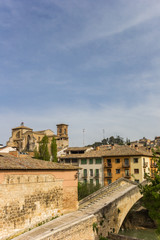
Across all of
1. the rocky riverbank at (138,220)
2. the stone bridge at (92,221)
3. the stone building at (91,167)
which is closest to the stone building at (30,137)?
the stone building at (91,167)

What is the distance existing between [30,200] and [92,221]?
4.85m

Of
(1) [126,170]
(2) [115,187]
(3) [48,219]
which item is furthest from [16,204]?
(1) [126,170]

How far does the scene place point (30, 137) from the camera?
86.1 meters

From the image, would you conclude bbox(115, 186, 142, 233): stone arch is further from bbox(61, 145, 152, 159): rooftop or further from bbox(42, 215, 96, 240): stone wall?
bbox(61, 145, 152, 159): rooftop

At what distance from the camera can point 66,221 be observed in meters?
15.2

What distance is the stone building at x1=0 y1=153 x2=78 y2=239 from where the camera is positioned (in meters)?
13.4

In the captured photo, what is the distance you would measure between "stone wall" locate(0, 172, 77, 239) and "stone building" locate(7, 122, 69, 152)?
66798 millimetres

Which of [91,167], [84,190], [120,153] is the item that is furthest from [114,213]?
[91,167]

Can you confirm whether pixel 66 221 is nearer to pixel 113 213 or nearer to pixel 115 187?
pixel 113 213

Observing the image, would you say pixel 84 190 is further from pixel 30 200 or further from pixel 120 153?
pixel 30 200

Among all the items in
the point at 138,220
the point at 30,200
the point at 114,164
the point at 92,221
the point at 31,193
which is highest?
the point at 114,164

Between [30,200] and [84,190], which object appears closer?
[30,200]

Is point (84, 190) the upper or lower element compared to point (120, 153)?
lower

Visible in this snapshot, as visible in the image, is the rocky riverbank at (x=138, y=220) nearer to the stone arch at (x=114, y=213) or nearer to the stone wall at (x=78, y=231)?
the stone arch at (x=114, y=213)
